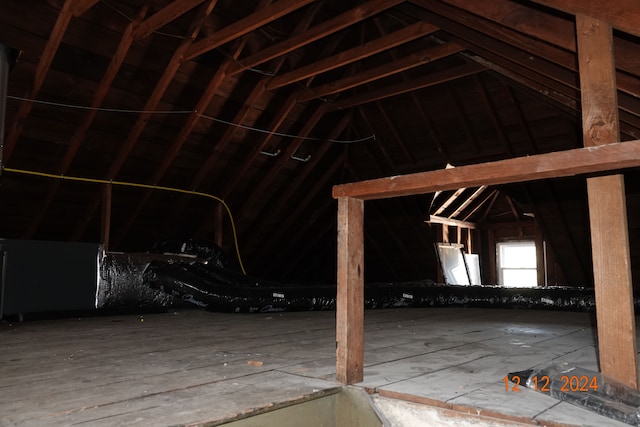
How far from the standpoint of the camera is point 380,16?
5273 mm

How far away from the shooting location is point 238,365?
2.01 metres

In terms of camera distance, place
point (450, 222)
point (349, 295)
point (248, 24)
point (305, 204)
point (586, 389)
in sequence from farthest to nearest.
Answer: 1. point (450, 222)
2. point (305, 204)
3. point (248, 24)
4. point (349, 295)
5. point (586, 389)

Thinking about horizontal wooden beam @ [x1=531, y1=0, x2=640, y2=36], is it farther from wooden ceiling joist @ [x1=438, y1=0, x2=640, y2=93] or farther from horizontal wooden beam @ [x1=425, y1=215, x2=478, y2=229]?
horizontal wooden beam @ [x1=425, y1=215, x2=478, y2=229]

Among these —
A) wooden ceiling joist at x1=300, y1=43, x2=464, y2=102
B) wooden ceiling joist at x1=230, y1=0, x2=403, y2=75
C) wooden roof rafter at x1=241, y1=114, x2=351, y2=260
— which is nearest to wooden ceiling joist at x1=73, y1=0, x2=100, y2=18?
wooden ceiling joist at x1=230, y1=0, x2=403, y2=75

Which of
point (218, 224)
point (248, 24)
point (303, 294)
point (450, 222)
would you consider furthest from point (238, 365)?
point (450, 222)

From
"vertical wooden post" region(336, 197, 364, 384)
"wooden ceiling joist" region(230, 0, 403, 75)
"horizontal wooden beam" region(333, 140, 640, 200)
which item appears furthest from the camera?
"wooden ceiling joist" region(230, 0, 403, 75)

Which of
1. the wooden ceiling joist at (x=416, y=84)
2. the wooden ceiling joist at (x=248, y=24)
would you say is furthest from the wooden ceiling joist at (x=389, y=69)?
the wooden ceiling joist at (x=248, y=24)

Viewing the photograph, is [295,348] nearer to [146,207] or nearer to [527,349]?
[527,349]

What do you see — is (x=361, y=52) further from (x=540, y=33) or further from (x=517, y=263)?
(x=517, y=263)

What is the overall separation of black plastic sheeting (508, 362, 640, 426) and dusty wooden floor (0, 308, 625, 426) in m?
0.04

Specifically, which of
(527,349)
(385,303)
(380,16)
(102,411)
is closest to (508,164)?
(102,411)

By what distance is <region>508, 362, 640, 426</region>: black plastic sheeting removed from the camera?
134 centimetres

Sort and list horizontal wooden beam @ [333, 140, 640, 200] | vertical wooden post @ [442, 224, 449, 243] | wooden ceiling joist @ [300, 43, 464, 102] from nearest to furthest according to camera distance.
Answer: horizontal wooden beam @ [333, 140, 640, 200] < wooden ceiling joist @ [300, 43, 464, 102] < vertical wooden post @ [442, 224, 449, 243]

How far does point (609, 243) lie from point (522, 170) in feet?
1.45
